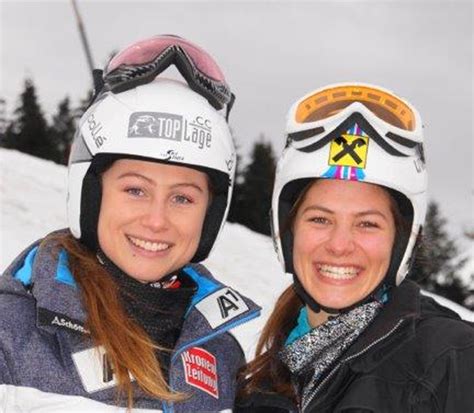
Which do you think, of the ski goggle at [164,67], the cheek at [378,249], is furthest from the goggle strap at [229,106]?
the cheek at [378,249]

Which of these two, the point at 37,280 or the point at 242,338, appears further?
the point at 242,338

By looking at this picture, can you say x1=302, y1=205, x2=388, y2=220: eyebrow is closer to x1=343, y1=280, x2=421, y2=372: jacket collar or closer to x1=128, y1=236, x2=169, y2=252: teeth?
x1=343, y1=280, x2=421, y2=372: jacket collar

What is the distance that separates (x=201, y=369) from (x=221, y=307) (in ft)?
1.29

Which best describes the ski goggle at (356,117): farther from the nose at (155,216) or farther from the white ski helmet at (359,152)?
the nose at (155,216)

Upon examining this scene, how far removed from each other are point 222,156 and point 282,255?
0.70 meters

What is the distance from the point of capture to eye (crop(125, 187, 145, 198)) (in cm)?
397

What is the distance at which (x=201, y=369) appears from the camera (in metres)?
4.07

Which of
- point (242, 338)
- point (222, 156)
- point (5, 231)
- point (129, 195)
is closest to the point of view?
point (129, 195)

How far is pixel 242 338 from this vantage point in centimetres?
992

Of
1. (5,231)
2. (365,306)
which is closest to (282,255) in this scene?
(365,306)

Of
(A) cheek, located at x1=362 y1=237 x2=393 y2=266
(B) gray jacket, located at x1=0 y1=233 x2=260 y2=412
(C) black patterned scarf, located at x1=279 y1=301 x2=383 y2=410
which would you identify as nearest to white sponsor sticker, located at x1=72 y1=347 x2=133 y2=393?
(B) gray jacket, located at x1=0 y1=233 x2=260 y2=412

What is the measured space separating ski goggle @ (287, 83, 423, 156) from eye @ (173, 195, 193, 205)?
73 centimetres

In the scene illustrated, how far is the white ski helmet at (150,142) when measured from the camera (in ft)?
13.3

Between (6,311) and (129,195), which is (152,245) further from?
(6,311)
